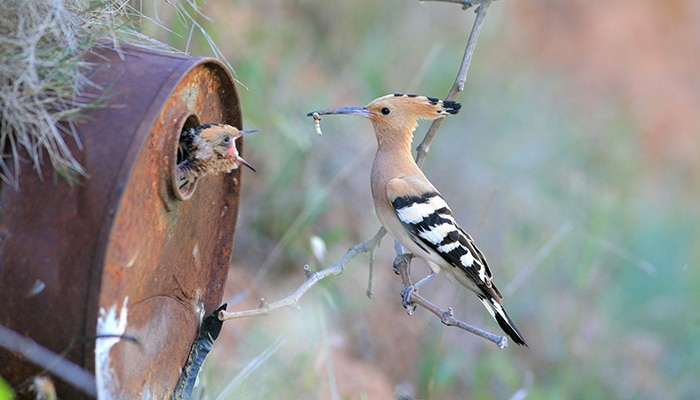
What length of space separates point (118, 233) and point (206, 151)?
0.47 m

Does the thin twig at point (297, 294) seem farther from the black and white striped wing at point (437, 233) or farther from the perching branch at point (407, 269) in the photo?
the black and white striped wing at point (437, 233)

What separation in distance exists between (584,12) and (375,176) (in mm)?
9824

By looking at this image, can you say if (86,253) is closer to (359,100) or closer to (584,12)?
(359,100)

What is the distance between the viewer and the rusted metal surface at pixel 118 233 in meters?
1.99

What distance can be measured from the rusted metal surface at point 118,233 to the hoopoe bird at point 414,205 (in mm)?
897

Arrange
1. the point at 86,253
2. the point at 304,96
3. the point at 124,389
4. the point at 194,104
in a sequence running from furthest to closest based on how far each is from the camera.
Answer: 1. the point at 304,96
2. the point at 194,104
3. the point at 124,389
4. the point at 86,253

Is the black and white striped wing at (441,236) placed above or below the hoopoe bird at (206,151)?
below

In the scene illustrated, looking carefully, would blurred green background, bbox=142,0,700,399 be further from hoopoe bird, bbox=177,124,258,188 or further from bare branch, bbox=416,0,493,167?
hoopoe bird, bbox=177,124,258,188

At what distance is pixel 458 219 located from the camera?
6.81m


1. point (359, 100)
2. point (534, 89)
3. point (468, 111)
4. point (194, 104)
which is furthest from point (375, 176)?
point (534, 89)

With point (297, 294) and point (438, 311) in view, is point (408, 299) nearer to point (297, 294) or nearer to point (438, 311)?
point (438, 311)

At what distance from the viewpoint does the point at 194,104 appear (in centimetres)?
247

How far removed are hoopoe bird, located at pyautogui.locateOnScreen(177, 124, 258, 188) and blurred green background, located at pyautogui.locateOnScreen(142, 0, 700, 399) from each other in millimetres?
880

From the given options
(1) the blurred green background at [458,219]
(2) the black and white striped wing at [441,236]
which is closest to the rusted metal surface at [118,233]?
(1) the blurred green background at [458,219]
